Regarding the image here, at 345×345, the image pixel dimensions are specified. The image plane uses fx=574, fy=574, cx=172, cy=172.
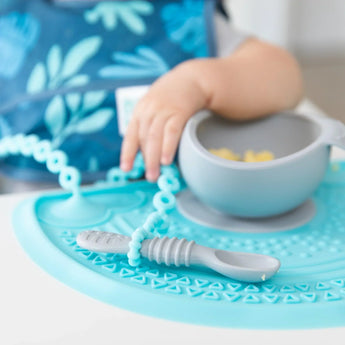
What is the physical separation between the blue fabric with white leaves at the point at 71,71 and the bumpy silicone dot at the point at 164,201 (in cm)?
23

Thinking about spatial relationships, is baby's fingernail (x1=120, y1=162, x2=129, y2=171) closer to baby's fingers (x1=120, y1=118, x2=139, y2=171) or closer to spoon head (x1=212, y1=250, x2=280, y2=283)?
baby's fingers (x1=120, y1=118, x2=139, y2=171)

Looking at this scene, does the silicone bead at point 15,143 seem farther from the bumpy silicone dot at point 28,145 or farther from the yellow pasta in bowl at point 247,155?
the yellow pasta in bowl at point 247,155

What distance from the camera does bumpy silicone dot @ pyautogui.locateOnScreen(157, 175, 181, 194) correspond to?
50 centimetres

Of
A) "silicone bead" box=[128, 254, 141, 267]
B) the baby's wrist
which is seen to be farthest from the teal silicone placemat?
the baby's wrist

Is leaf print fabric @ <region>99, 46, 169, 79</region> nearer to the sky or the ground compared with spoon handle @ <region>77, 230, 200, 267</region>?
nearer to the sky

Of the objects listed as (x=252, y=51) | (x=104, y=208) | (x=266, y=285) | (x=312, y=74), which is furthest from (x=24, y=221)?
(x=312, y=74)

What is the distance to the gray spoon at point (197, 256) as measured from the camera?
1.32 ft

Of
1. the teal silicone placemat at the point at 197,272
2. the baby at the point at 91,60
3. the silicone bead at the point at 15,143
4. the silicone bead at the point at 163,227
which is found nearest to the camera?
the teal silicone placemat at the point at 197,272

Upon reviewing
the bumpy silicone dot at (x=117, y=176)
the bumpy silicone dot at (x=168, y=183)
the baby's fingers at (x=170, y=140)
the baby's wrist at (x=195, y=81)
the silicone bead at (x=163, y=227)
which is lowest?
the bumpy silicone dot at (x=117, y=176)

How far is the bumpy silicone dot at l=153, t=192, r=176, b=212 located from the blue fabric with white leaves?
0.23 metres

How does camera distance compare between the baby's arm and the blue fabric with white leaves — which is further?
the blue fabric with white leaves

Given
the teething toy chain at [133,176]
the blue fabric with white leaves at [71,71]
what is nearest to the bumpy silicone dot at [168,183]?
the teething toy chain at [133,176]

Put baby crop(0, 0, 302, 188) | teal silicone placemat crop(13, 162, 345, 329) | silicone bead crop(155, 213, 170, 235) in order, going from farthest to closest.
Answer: baby crop(0, 0, 302, 188), silicone bead crop(155, 213, 170, 235), teal silicone placemat crop(13, 162, 345, 329)

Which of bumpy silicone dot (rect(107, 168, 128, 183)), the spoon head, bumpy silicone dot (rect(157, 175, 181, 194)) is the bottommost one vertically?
bumpy silicone dot (rect(107, 168, 128, 183))
